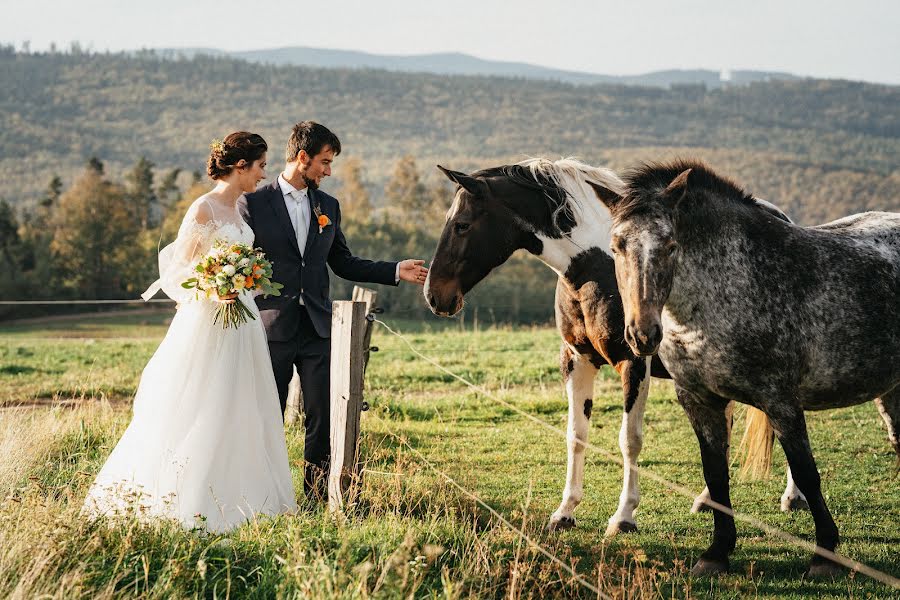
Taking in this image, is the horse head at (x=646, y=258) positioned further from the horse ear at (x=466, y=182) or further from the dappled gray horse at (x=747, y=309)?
the horse ear at (x=466, y=182)

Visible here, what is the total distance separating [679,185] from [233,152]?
3.03m

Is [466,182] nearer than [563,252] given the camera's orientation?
Yes

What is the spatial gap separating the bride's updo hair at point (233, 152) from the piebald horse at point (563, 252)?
136 cm

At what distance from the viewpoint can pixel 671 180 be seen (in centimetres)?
523

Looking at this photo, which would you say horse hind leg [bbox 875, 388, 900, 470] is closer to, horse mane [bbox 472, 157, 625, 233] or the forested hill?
horse mane [bbox 472, 157, 625, 233]

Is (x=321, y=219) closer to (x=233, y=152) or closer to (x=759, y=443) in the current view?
(x=233, y=152)

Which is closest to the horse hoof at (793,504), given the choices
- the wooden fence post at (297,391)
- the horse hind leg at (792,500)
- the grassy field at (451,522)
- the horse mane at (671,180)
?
the horse hind leg at (792,500)

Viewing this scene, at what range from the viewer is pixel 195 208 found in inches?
237

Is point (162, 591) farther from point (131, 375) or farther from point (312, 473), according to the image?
point (131, 375)

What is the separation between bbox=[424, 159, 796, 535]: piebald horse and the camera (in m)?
5.91

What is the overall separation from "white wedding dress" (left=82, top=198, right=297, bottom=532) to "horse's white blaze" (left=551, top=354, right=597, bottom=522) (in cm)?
202

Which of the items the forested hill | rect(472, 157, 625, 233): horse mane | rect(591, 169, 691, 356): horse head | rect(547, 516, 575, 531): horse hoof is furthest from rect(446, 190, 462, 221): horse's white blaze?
the forested hill

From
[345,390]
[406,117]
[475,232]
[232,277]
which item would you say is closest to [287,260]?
[232,277]

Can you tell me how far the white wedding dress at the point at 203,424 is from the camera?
549 centimetres
